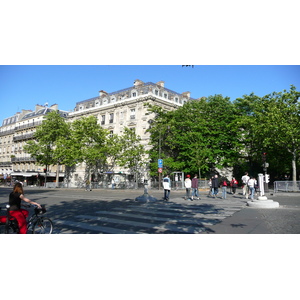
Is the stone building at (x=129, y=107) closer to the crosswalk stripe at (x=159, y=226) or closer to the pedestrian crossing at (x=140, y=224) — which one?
the pedestrian crossing at (x=140, y=224)

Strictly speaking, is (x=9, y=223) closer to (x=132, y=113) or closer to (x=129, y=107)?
(x=132, y=113)

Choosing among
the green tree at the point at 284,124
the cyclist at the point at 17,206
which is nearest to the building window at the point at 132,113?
the green tree at the point at 284,124

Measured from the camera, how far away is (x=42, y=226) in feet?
22.1

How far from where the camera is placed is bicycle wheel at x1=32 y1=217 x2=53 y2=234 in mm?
6645

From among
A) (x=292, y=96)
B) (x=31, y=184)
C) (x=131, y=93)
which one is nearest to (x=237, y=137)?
(x=292, y=96)

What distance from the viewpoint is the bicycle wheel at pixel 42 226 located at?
6.64 metres

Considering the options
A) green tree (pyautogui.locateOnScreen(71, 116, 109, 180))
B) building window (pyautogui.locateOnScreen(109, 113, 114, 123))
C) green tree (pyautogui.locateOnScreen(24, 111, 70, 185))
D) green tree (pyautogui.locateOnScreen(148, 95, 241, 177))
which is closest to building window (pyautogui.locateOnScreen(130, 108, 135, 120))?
building window (pyautogui.locateOnScreen(109, 113, 114, 123))

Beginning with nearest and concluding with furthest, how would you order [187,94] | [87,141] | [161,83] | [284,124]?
[284,124], [87,141], [161,83], [187,94]

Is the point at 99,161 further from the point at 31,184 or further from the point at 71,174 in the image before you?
the point at 31,184

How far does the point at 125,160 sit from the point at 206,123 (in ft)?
40.1

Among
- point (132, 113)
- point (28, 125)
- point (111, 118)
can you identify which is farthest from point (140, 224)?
point (28, 125)

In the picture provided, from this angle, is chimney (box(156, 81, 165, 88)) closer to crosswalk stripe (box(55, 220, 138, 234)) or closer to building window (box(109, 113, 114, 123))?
building window (box(109, 113, 114, 123))

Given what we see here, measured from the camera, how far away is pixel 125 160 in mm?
Answer: 36500

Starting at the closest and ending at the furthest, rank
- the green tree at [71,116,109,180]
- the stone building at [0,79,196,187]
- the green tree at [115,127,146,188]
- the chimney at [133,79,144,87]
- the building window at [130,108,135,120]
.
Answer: the green tree at [115,127,146,188] → the green tree at [71,116,109,180] → the stone building at [0,79,196,187] → the building window at [130,108,135,120] → the chimney at [133,79,144,87]
